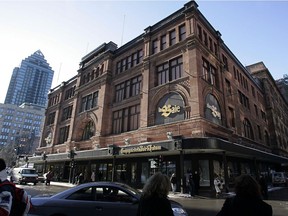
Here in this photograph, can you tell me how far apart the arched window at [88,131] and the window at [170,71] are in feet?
46.5

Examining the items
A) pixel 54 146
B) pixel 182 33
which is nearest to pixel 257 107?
pixel 182 33

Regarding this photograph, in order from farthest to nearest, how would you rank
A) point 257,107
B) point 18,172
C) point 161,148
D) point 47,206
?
point 257,107, point 18,172, point 161,148, point 47,206

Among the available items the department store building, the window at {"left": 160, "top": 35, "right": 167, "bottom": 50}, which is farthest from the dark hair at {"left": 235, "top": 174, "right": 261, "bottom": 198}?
the window at {"left": 160, "top": 35, "right": 167, "bottom": 50}

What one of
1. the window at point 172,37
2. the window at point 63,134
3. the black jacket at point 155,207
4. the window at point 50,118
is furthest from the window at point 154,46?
the window at point 50,118

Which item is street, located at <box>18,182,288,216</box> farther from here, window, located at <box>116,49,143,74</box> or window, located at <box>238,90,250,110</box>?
window, located at <box>116,49,143,74</box>

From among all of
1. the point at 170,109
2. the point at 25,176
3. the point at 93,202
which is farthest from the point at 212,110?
the point at 25,176

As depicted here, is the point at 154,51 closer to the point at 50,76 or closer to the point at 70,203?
the point at 70,203

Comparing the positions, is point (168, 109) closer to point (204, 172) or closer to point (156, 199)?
point (204, 172)

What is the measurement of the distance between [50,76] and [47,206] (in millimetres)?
189231

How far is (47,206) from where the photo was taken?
5.79 m

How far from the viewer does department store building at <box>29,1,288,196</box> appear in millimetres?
21500

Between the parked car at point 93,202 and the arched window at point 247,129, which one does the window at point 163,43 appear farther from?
the parked car at point 93,202

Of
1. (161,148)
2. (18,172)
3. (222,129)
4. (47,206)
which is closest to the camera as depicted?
(47,206)

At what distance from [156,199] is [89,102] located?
1376 inches
